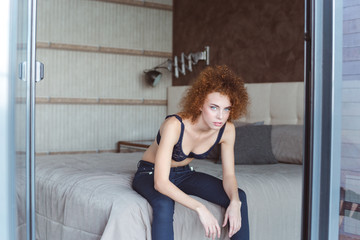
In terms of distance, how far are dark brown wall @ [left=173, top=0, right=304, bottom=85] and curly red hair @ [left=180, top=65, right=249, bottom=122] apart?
2.00 m

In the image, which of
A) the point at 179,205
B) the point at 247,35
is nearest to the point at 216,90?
the point at 179,205

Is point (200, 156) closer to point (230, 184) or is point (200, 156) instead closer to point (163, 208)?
point (230, 184)

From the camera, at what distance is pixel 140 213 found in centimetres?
231

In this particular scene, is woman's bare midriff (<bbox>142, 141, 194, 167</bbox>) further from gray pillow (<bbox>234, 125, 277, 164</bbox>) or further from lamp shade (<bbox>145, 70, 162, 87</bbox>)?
lamp shade (<bbox>145, 70, 162, 87</bbox>)

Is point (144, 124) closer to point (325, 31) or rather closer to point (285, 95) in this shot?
point (285, 95)

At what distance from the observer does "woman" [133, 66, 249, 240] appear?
224cm

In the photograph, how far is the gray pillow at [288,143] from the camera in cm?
374

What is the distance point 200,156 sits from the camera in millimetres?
2586

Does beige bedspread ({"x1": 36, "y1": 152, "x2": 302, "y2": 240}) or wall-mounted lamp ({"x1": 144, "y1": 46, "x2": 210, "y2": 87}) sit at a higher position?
wall-mounted lamp ({"x1": 144, "y1": 46, "x2": 210, "y2": 87})

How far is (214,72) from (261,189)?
2.90ft

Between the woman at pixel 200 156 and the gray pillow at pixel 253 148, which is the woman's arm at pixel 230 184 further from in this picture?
the gray pillow at pixel 253 148

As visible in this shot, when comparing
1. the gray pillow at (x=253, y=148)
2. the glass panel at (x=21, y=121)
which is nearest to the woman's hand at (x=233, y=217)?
the glass panel at (x=21, y=121)

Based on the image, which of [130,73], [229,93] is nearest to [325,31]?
[229,93]

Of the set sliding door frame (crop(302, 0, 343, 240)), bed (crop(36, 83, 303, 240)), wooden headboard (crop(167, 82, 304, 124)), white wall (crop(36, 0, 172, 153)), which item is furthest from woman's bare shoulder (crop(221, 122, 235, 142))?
white wall (crop(36, 0, 172, 153))
